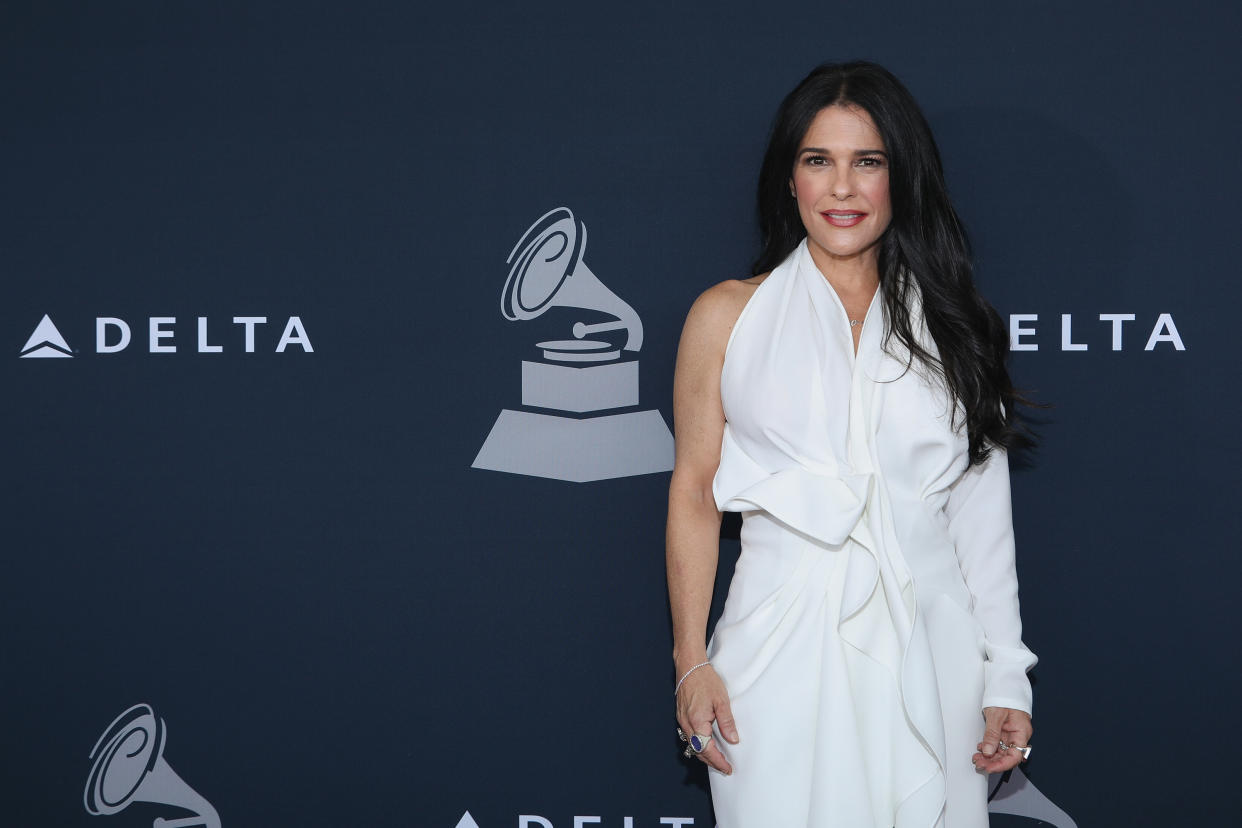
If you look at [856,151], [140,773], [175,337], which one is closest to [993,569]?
[856,151]

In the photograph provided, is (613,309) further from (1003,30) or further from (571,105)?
(1003,30)

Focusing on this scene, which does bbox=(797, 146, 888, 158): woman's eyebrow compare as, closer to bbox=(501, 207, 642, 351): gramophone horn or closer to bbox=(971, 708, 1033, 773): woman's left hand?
bbox=(501, 207, 642, 351): gramophone horn

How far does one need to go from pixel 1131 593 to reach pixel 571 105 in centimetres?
151

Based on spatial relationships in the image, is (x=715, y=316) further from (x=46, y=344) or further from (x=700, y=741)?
(x=46, y=344)

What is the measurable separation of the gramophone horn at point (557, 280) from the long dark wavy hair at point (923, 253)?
0.45 metres

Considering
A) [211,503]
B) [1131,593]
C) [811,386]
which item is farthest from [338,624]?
[1131,593]

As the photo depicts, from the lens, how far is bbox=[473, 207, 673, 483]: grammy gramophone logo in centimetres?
224

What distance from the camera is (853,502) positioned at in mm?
1749

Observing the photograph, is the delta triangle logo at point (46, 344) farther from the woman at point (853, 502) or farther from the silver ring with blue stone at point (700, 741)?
the silver ring with blue stone at point (700, 741)

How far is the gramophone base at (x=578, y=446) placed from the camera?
7.37ft

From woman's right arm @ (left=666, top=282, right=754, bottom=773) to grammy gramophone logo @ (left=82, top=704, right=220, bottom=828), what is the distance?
1177 mm

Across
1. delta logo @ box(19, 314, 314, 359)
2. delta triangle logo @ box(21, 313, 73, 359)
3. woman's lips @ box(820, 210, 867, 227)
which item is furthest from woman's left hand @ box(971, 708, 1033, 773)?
delta triangle logo @ box(21, 313, 73, 359)

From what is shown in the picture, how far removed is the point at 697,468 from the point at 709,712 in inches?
16.1

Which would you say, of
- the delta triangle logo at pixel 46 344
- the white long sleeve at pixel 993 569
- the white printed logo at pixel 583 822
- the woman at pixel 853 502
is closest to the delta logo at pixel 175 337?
the delta triangle logo at pixel 46 344
